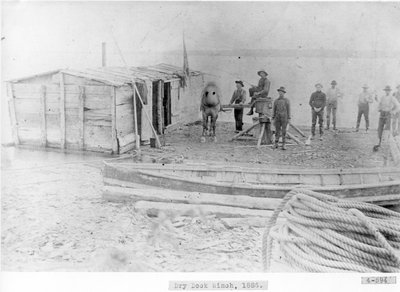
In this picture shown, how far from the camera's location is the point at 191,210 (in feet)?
13.2

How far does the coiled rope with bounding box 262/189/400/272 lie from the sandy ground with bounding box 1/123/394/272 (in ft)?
2.11

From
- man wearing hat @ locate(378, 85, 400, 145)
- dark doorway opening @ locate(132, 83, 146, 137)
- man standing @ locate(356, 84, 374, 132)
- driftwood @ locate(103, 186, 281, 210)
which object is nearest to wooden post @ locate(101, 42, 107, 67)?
dark doorway opening @ locate(132, 83, 146, 137)

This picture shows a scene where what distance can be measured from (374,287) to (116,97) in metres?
2.62

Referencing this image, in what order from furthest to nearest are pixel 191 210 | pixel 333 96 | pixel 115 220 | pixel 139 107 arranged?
1. pixel 139 107
2. pixel 333 96
3. pixel 191 210
4. pixel 115 220

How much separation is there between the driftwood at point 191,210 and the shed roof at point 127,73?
3.63 feet

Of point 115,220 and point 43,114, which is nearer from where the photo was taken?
point 115,220

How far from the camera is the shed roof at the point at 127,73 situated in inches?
162

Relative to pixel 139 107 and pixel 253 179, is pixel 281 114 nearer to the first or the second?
pixel 253 179

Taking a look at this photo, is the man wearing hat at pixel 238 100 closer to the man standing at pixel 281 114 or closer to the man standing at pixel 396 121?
the man standing at pixel 281 114

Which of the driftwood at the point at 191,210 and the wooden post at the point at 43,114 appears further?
the wooden post at the point at 43,114

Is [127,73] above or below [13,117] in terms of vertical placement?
above

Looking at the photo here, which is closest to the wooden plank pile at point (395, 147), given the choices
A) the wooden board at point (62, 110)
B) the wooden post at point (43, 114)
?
the wooden board at point (62, 110)

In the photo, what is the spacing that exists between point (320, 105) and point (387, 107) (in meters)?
0.59

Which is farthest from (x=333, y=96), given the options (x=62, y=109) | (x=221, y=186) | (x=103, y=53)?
(x=62, y=109)
